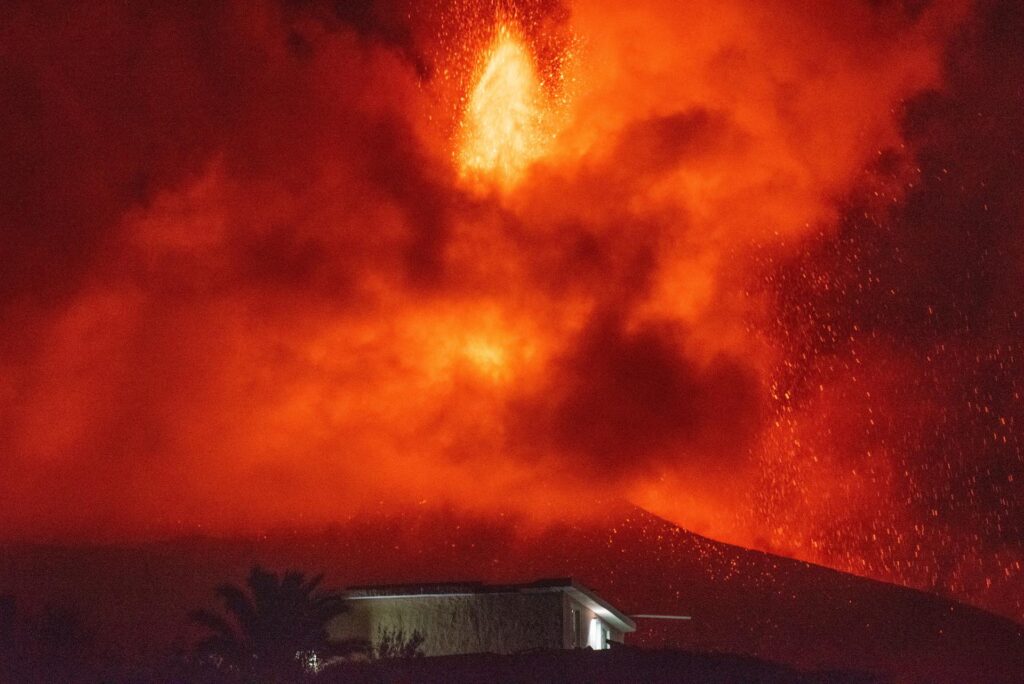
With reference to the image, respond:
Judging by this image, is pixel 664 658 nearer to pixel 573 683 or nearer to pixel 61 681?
pixel 573 683

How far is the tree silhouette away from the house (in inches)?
43.8

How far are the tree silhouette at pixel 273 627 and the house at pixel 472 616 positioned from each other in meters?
1.11

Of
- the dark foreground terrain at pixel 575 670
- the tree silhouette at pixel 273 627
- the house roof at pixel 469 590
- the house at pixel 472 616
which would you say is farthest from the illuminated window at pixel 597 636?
the tree silhouette at pixel 273 627

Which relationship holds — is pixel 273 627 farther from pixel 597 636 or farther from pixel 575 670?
pixel 597 636

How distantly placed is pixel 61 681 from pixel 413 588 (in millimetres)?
6761

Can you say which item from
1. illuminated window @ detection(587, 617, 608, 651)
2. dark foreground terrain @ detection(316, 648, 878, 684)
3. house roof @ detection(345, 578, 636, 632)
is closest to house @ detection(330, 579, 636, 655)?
house roof @ detection(345, 578, 636, 632)

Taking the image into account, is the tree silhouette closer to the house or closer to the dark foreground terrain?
the house

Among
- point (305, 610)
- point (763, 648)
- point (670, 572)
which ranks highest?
point (670, 572)

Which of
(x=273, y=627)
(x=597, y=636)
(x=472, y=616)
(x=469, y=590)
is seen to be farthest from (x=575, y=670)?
(x=597, y=636)

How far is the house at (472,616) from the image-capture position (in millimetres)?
30250

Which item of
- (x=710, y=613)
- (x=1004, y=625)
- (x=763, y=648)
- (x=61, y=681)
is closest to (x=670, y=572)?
(x=710, y=613)

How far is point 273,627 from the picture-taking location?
29.3m

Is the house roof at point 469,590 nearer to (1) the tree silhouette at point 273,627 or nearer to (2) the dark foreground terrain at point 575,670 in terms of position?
(1) the tree silhouette at point 273,627

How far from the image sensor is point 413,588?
30953mm
